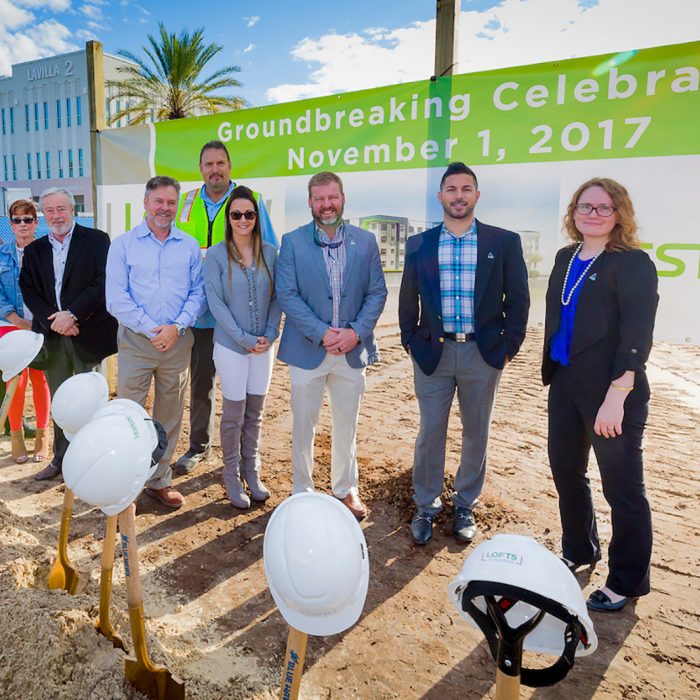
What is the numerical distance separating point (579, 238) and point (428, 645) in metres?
2.08

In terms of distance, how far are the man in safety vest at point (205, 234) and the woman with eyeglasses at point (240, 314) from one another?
0.48 meters

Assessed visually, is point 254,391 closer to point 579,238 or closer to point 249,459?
point 249,459

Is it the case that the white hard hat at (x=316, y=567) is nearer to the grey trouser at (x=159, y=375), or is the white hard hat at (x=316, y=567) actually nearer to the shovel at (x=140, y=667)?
the shovel at (x=140, y=667)

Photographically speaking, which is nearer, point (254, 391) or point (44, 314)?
point (254, 391)

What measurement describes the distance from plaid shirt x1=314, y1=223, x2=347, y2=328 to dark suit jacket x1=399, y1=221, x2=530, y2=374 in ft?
1.29

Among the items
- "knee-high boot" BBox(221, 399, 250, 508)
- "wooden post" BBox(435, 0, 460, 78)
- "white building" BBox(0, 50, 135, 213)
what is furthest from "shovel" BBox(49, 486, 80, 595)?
"white building" BBox(0, 50, 135, 213)

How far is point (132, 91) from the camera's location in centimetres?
1841

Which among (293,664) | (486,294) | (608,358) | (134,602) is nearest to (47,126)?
(486,294)

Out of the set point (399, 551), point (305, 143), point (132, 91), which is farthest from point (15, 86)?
point (399, 551)

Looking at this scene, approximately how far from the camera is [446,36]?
364 centimetres

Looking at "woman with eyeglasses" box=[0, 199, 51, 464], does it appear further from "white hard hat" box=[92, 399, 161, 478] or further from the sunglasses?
"white hard hat" box=[92, 399, 161, 478]

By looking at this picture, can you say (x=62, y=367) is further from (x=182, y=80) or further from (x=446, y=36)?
(x=182, y=80)

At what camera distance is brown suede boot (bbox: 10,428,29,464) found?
428 cm

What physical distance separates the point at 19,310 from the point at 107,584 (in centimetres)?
325
